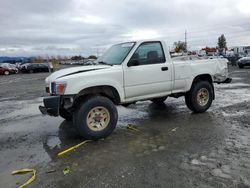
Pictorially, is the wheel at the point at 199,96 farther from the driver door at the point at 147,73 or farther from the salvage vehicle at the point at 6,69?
the salvage vehicle at the point at 6,69

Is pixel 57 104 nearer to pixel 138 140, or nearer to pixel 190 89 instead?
pixel 138 140

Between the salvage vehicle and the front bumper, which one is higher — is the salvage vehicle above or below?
above

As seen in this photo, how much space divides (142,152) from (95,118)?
51.3 inches

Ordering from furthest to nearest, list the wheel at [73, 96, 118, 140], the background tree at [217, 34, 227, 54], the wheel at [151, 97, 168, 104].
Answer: the background tree at [217, 34, 227, 54] < the wheel at [151, 97, 168, 104] < the wheel at [73, 96, 118, 140]

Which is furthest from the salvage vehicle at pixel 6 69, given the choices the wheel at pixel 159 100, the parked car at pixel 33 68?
the wheel at pixel 159 100

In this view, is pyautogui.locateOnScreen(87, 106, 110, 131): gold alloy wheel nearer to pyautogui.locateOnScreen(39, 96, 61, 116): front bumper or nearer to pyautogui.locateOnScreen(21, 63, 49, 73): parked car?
pyautogui.locateOnScreen(39, 96, 61, 116): front bumper

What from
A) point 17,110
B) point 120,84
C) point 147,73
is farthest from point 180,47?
point 120,84

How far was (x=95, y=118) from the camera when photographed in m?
5.35

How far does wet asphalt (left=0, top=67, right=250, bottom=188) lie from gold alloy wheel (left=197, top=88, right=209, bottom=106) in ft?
1.14

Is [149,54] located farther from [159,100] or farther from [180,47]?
Result: [180,47]

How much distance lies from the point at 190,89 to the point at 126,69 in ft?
7.39

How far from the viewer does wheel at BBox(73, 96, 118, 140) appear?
5.14 m

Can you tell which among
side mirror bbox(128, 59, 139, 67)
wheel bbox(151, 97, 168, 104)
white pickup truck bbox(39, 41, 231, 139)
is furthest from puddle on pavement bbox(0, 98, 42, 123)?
side mirror bbox(128, 59, 139, 67)

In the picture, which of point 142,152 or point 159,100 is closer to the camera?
point 142,152
